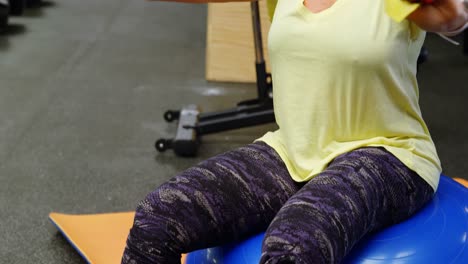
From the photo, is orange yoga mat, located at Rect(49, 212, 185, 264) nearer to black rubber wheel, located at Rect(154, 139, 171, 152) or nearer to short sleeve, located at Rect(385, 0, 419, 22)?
black rubber wheel, located at Rect(154, 139, 171, 152)

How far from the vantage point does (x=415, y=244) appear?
89 cm

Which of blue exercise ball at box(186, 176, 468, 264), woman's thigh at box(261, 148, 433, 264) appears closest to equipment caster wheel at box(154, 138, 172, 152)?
blue exercise ball at box(186, 176, 468, 264)

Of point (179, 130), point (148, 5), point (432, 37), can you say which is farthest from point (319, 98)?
point (148, 5)

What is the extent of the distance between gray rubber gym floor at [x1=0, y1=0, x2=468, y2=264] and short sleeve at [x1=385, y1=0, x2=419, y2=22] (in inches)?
35.5

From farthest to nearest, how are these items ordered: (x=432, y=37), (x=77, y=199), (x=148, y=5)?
(x=148, y=5), (x=432, y=37), (x=77, y=199)

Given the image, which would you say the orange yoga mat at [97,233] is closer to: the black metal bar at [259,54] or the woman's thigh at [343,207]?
the woman's thigh at [343,207]

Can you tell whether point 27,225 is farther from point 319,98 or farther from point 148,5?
point 148,5

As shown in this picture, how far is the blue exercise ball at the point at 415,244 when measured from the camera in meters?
0.87

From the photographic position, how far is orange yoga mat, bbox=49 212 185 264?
4.25 feet

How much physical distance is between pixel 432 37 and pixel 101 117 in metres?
2.09

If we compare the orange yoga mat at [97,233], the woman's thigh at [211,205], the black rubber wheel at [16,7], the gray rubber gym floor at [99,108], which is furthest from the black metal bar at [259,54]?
the black rubber wheel at [16,7]

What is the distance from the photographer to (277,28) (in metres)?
0.99

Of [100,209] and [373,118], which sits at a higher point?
[373,118]

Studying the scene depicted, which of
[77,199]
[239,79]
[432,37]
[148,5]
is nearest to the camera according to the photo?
[77,199]
